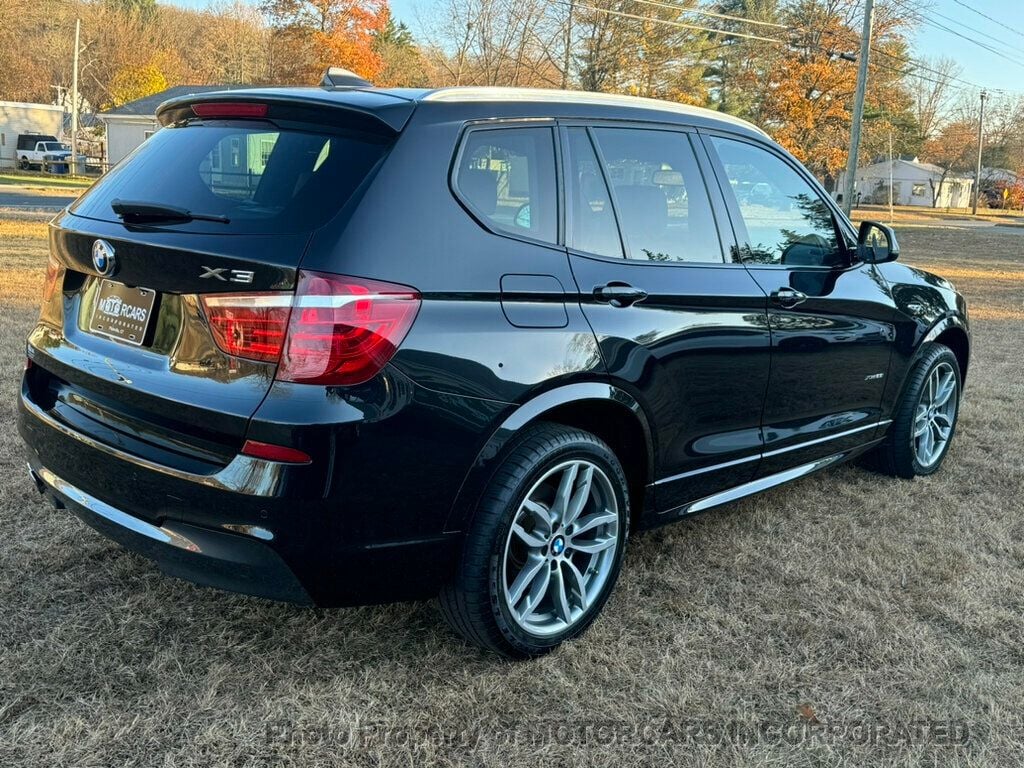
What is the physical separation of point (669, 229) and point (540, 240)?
2.27 feet

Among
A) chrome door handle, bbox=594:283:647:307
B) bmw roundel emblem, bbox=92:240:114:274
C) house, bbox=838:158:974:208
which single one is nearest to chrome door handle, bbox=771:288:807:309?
chrome door handle, bbox=594:283:647:307

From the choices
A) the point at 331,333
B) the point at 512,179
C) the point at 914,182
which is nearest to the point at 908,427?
the point at 512,179

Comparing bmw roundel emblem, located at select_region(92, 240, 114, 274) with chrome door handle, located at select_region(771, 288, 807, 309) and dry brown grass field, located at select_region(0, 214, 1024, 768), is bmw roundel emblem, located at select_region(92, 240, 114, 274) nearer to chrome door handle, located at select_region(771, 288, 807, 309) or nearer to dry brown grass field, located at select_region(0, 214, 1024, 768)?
dry brown grass field, located at select_region(0, 214, 1024, 768)

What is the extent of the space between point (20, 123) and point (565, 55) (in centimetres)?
3653

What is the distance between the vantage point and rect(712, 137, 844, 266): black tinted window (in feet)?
11.9

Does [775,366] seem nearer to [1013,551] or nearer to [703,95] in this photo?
[1013,551]

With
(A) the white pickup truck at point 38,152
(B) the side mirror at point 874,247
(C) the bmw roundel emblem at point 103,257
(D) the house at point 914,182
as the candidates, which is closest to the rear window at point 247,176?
(C) the bmw roundel emblem at point 103,257

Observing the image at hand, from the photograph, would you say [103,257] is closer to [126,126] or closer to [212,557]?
[212,557]

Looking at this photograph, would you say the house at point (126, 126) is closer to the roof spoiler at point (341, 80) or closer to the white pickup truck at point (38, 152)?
the white pickup truck at point (38, 152)

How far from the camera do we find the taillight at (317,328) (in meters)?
2.28

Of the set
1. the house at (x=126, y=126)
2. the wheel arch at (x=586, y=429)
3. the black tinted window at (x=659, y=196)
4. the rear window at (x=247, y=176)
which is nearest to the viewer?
the rear window at (x=247, y=176)

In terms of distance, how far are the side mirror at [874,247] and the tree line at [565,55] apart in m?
26.0

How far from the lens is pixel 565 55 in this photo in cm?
3459

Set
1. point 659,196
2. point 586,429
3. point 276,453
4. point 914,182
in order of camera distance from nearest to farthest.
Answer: point 276,453 → point 586,429 → point 659,196 → point 914,182
